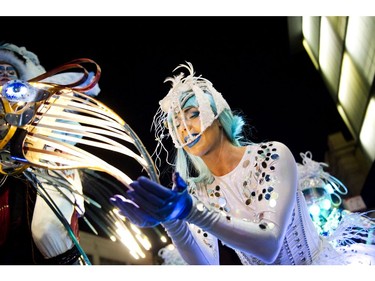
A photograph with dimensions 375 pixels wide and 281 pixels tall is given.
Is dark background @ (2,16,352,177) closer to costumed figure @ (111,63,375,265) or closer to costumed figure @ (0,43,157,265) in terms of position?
costumed figure @ (0,43,157,265)

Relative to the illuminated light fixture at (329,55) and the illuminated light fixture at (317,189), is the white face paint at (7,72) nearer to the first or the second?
the illuminated light fixture at (317,189)

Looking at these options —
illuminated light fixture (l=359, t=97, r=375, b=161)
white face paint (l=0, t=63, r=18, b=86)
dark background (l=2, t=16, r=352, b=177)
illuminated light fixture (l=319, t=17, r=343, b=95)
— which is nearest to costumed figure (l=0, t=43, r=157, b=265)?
white face paint (l=0, t=63, r=18, b=86)

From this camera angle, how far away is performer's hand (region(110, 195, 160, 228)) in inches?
51.6

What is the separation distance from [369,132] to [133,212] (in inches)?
→ 63.5

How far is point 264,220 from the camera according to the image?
4.95 ft

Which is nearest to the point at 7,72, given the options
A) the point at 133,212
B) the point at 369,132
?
the point at 133,212

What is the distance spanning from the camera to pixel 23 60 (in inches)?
83.8

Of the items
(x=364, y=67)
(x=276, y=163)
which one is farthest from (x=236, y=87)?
(x=364, y=67)

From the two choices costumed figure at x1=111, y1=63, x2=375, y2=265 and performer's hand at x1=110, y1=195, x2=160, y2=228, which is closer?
performer's hand at x1=110, y1=195, x2=160, y2=228

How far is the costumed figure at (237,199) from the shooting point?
1.45m

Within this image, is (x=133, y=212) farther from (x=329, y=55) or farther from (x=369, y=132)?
(x=329, y=55)
